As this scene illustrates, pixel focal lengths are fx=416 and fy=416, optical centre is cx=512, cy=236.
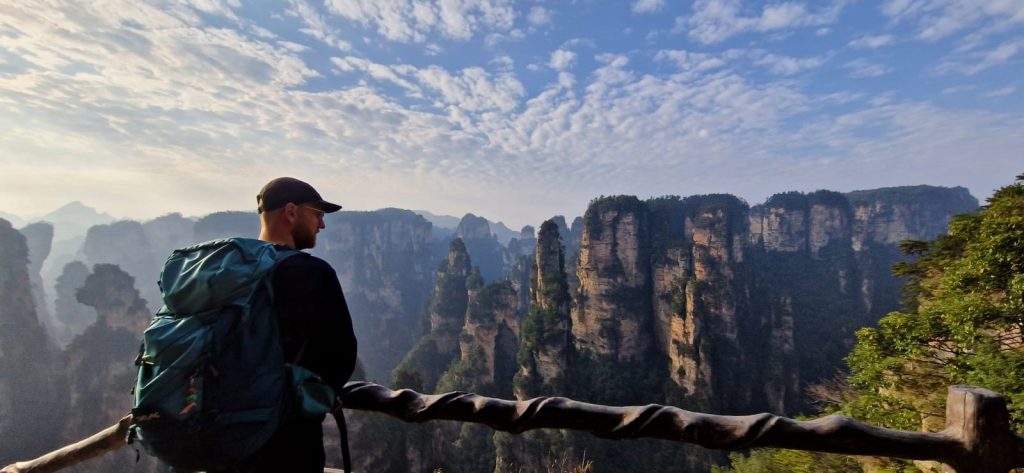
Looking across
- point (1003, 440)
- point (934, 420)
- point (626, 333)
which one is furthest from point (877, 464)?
point (626, 333)

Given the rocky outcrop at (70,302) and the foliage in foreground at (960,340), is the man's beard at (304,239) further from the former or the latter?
the rocky outcrop at (70,302)

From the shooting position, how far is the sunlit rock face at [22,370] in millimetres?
35062

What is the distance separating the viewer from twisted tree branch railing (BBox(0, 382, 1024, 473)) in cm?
156

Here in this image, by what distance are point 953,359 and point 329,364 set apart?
392 inches

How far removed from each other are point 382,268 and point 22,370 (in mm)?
64558

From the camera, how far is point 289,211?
6.11ft

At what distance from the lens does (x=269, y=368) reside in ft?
4.70

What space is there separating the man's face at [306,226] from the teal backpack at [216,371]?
0.32m

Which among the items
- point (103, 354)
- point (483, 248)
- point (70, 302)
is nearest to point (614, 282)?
point (103, 354)

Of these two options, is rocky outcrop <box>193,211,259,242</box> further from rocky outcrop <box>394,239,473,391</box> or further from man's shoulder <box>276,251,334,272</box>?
man's shoulder <box>276,251,334,272</box>

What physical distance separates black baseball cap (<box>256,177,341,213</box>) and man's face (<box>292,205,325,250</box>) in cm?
4

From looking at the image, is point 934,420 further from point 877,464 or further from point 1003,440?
point 1003,440

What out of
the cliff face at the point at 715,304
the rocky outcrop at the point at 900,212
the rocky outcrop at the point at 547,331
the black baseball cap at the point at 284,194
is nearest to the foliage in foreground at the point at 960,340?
the black baseball cap at the point at 284,194

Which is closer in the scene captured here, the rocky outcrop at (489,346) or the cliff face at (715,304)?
the cliff face at (715,304)
